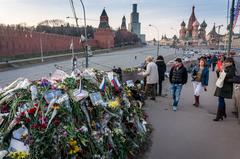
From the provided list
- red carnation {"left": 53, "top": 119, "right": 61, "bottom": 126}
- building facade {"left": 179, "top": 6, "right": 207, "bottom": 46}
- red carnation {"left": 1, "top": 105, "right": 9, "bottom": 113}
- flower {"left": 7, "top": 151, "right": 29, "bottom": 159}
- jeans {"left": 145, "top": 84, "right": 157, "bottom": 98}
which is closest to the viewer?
flower {"left": 7, "top": 151, "right": 29, "bottom": 159}

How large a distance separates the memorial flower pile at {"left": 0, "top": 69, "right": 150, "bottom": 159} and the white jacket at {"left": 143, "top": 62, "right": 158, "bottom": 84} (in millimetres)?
2671

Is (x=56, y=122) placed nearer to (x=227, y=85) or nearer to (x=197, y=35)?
(x=227, y=85)

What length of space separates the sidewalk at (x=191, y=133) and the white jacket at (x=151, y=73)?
2.33 ft

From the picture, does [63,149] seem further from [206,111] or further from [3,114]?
[206,111]

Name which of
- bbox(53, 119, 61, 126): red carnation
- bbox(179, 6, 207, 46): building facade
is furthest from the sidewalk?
bbox(179, 6, 207, 46): building facade

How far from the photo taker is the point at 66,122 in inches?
126

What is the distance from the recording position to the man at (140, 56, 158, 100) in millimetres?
6938

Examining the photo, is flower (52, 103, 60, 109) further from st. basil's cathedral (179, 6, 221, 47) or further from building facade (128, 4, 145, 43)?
building facade (128, 4, 145, 43)

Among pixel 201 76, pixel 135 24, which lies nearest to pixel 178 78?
pixel 201 76

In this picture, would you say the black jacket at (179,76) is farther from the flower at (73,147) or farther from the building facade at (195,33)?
the building facade at (195,33)

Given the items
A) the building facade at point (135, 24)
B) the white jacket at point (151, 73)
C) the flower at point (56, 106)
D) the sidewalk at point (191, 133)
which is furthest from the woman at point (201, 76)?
the building facade at point (135, 24)

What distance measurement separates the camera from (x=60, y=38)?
59188 mm

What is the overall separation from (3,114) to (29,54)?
160 feet

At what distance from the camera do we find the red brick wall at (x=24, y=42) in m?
41.7
